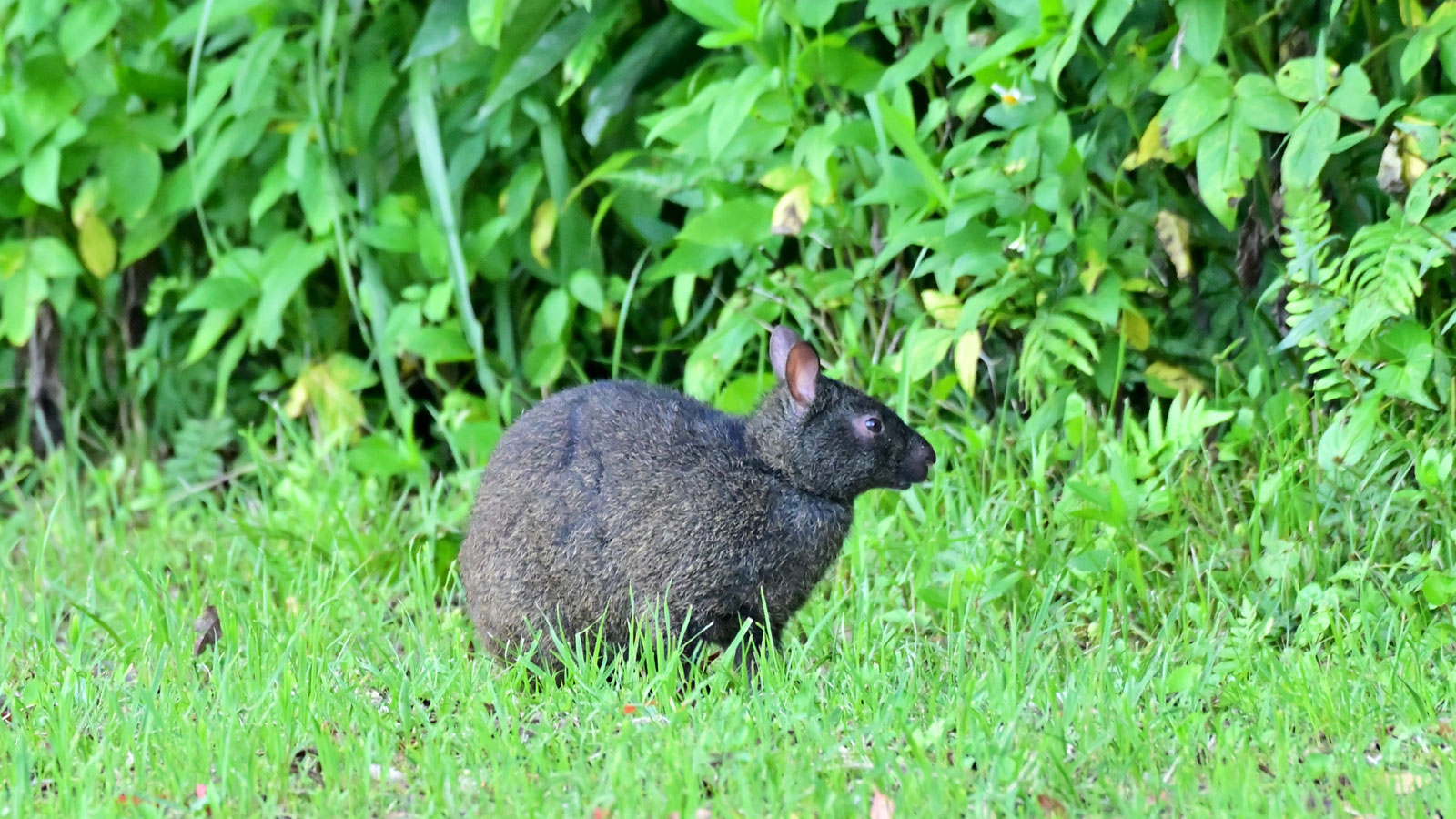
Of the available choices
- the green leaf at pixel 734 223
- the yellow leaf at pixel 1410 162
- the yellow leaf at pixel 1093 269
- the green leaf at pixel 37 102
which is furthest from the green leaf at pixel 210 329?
the yellow leaf at pixel 1410 162

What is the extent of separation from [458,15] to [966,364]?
7.09 ft

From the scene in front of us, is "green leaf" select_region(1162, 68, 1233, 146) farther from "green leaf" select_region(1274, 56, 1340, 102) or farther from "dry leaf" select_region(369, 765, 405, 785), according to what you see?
"dry leaf" select_region(369, 765, 405, 785)

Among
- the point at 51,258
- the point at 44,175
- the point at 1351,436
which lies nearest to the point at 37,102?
the point at 44,175

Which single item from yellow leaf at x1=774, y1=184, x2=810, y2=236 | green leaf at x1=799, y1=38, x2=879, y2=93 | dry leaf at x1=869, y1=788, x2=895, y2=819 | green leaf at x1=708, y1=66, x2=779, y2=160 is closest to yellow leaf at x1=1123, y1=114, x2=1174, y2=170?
green leaf at x1=799, y1=38, x2=879, y2=93

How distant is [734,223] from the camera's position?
5.10 metres

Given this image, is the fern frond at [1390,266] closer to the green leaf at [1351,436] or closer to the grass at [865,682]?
the green leaf at [1351,436]

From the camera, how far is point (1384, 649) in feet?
13.0

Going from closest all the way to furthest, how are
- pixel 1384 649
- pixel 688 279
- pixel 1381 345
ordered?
pixel 1384 649, pixel 1381 345, pixel 688 279

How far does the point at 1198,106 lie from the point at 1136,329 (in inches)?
32.1

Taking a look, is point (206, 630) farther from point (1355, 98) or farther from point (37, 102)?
point (1355, 98)

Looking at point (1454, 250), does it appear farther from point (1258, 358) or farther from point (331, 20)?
point (331, 20)

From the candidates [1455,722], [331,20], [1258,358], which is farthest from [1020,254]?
[331,20]

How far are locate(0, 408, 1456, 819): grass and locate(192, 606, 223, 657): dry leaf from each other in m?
0.03

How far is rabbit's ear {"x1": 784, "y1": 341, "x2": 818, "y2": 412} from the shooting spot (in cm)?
415
